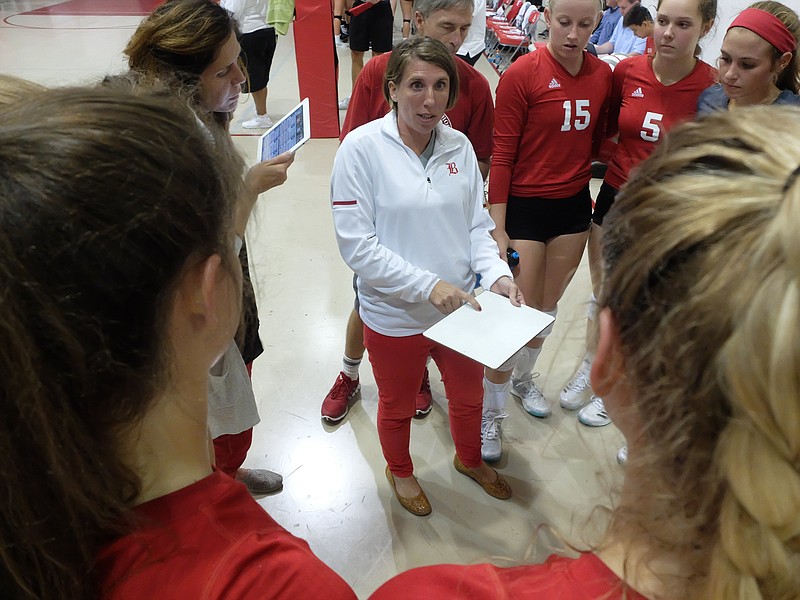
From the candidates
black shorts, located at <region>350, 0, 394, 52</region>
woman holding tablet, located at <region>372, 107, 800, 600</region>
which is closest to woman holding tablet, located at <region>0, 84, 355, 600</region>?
woman holding tablet, located at <region>372, 107, 800, 600</region>

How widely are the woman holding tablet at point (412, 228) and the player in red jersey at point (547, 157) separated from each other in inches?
12.4

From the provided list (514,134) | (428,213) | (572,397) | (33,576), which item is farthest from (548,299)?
(33,576)

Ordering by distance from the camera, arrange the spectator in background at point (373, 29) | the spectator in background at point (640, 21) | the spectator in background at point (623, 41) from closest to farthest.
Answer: the spectator in background at point (640, 21) → the spectator in background at point (623, 41) → the spectator in background at point (373, 29)

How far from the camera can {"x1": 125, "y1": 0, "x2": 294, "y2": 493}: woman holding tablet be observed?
151 centimetres

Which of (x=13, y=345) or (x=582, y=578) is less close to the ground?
(x=13, y=345)

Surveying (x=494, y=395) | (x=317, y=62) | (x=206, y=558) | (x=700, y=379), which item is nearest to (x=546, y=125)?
(x=494, y=395)

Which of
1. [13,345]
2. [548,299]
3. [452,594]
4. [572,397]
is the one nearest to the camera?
[13,345]

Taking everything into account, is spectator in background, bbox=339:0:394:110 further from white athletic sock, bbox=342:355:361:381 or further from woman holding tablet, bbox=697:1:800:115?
woman holding tablet, bbox=697:1:800:115

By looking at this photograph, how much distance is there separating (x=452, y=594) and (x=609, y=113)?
6.60ft

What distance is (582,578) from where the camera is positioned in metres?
0.60

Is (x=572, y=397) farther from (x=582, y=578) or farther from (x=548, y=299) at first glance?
(x=582, y=578)

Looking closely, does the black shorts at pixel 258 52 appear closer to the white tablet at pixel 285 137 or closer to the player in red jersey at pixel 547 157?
the white tablet at pixel 285 137

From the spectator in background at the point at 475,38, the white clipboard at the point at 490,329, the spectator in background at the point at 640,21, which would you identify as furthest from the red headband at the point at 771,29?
the spectator in background at the point at 640,21

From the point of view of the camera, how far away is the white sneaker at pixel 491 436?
2.24 metres
